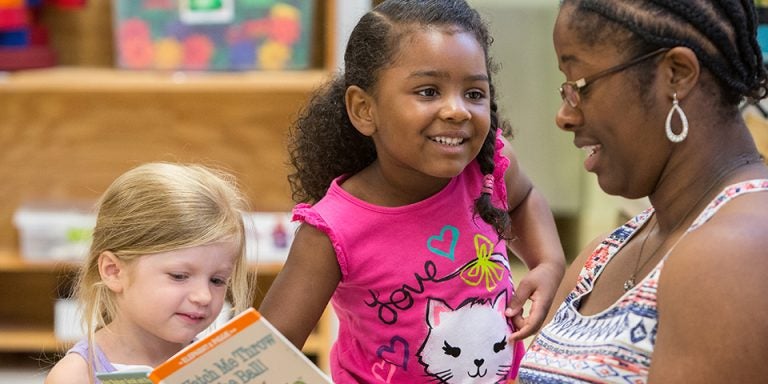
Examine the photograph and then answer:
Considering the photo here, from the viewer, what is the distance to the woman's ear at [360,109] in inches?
69.2

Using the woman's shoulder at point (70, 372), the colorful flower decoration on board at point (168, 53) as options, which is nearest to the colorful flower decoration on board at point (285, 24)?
the colorful flower decoration on board at point (168, 53)

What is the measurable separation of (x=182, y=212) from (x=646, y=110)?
76 centimetres

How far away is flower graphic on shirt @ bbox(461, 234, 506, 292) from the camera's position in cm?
179

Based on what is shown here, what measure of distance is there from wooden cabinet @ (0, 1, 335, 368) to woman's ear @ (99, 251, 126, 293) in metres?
1.74

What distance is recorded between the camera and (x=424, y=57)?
1.68 m

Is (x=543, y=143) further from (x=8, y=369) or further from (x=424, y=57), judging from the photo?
(x=424, y=57)

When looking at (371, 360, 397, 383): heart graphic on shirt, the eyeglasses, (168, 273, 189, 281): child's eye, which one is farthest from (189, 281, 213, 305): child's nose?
the eyeglasses

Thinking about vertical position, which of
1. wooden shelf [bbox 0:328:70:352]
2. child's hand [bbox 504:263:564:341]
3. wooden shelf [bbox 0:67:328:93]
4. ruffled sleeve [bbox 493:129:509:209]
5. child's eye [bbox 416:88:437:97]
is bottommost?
wooden shelf [bbox 0:328:70:352]

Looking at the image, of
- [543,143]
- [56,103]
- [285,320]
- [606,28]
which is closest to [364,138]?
[285,320]

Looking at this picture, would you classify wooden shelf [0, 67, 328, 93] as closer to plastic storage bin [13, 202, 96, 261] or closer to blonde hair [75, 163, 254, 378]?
plastic storage bin [13, 202, 96, 261]

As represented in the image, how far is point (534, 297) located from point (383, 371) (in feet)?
0.92

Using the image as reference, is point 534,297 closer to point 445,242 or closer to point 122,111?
point 445,242

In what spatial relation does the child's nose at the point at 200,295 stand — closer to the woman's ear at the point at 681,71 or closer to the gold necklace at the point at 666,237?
the gold necklace at the point at 666,237

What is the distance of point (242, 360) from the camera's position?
138 cm
